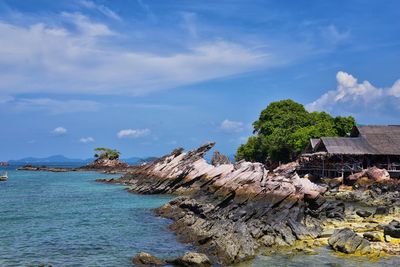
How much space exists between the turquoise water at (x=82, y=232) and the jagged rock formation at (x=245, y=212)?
1971mm

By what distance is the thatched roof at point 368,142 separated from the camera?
60.7m

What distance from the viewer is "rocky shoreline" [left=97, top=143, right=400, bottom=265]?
24.8 metres

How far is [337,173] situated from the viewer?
65.6 meters

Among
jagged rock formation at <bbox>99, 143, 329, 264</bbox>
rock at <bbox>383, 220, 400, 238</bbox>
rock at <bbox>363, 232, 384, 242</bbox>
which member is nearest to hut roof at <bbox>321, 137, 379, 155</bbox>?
jagged rock formation at <bbox>99, 143, 329, 264</bbox>

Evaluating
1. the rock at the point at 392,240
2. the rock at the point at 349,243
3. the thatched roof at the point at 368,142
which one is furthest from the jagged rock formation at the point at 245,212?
the thatched roof at the point at 368,142

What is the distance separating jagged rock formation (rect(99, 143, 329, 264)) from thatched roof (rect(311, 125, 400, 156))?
20.8 m

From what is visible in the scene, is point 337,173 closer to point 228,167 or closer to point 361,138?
point 361,138

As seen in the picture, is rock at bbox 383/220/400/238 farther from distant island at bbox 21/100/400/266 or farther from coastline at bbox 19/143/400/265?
coastline at bbox 19/143/400/265

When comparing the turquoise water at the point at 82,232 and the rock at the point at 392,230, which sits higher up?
the rock at the point at 392,230

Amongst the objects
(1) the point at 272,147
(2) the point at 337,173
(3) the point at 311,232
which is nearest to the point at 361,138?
(2) the point at 337,173

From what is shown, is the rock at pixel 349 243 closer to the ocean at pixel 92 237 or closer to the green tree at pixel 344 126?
the ocean at pixel 92 237

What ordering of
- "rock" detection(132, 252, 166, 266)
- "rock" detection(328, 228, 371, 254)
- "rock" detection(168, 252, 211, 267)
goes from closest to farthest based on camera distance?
"rock" detection(168, 252, 211, 267), "rock" detection(132, 252, 166, 266), "rock" detection(328, 228, 371, 254)

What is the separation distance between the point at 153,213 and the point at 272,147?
44.9 meters

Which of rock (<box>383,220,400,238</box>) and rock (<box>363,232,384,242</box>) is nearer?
rock (<box>363,232,384,242</box>)
